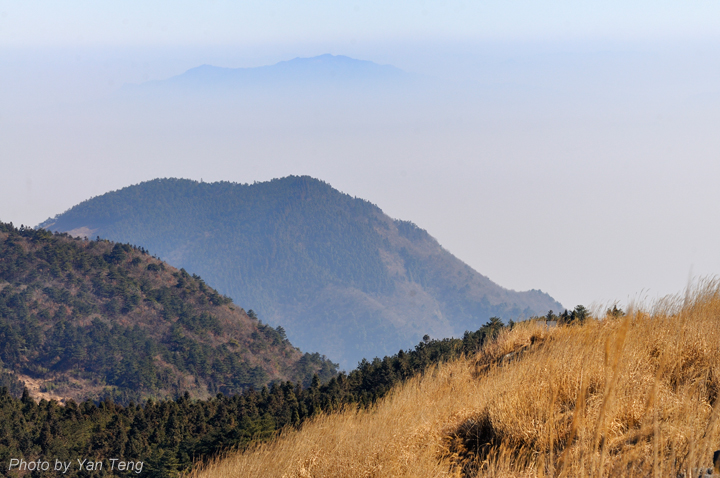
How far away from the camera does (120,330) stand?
484 feet

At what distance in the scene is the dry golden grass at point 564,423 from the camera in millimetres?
5035

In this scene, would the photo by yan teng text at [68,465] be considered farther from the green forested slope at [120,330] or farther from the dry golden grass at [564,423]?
the green forested slope at [120,330]

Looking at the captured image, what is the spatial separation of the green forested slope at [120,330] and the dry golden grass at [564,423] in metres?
125

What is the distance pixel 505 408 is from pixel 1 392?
57.6m

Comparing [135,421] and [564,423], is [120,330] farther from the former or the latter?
[564,423]

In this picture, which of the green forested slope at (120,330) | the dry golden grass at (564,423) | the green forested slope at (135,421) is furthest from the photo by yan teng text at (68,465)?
the green forested slope at (120,330)

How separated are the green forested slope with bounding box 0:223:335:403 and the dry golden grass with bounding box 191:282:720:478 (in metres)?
125

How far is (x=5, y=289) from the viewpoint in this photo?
470 ft

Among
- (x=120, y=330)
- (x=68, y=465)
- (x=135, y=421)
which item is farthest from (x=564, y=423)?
(x=120, y=330)

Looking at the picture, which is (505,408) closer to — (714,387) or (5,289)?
(714,387)

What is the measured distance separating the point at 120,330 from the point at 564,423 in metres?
159

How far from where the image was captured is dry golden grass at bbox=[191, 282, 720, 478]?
504 cm

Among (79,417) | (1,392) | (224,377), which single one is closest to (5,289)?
(224,377)

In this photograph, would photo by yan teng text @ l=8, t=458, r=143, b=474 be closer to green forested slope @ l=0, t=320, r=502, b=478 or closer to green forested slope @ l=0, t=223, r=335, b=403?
green forested slope @ l=0, t=320, r=502, b=478
